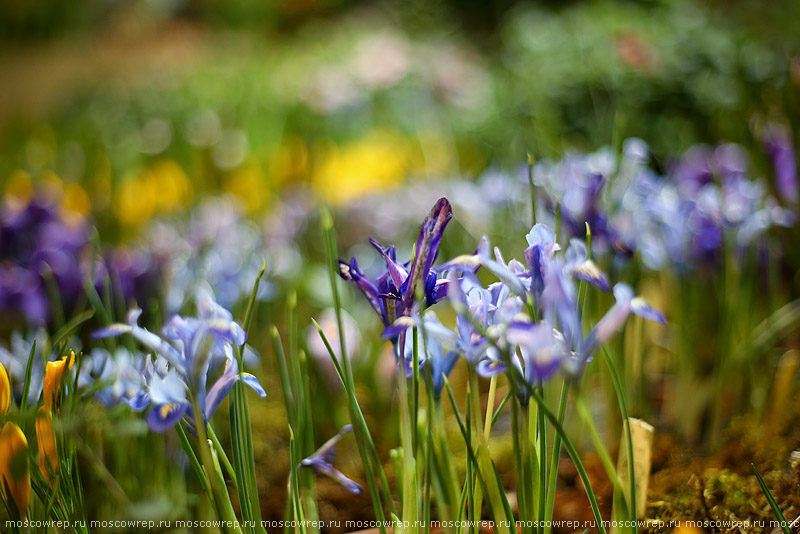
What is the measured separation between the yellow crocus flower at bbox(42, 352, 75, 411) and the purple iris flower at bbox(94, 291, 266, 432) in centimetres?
6

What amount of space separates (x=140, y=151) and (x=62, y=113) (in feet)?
8.21

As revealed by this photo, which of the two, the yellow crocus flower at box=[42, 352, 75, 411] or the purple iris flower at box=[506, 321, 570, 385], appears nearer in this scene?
the purple iris flower at box=[506, 321, 570, 385]

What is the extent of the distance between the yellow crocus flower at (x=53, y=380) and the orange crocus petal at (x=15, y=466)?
0.12ft

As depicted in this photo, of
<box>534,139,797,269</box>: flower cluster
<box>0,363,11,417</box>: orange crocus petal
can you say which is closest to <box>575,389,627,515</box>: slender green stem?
<box>534,139,797,269</box>: flower cluster

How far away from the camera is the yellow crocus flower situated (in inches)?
21.6

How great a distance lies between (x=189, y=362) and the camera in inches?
18.8

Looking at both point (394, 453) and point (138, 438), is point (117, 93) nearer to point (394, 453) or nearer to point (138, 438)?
point (138, 438)

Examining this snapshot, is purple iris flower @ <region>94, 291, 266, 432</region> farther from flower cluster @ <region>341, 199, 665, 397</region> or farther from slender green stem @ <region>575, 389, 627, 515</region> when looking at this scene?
slender green stem @ <region>575, 389, 627, 515</region>

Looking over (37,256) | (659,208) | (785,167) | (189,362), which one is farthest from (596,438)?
(37,256)

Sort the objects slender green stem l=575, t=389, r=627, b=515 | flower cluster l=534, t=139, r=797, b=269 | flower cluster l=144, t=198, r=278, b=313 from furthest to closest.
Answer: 1. flower cluster l=144, t=198, r=278, b=313
2. flower cluster l=534, t=139, r=797, b=269
3. slender green stem l=575, t=389, r=627, b=515

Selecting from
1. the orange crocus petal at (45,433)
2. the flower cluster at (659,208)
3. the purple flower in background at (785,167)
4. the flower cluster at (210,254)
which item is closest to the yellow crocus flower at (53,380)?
the orange crocus petal at (45,433)

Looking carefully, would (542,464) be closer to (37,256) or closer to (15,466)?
(15,466)

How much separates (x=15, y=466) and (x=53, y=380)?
0.08 meters

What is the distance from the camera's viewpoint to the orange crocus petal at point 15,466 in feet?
1.66
